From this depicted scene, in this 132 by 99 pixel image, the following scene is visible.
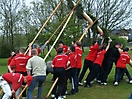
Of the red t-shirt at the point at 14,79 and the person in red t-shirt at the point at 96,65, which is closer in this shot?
the red t-shirt at the point at 14,79

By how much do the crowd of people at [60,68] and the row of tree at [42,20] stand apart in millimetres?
16085

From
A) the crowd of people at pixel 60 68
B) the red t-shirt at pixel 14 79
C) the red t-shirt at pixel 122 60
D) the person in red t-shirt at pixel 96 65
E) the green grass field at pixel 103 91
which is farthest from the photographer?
the red t-shirt at pixel 122 60

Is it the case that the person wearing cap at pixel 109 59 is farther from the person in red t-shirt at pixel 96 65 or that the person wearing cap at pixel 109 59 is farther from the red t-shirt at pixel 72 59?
the red t-shirt at pixel 72 59

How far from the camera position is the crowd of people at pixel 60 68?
668 centimetres

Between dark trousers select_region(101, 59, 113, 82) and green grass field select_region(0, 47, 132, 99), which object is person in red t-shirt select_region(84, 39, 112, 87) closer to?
green grass field select_region(0, 47, 132, 99)

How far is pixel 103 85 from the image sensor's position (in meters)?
11.1

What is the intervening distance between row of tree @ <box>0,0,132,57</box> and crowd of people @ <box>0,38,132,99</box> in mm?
16085

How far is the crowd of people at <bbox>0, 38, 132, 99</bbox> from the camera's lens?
6684 millimetres

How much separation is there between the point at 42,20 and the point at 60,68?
76.1 ft

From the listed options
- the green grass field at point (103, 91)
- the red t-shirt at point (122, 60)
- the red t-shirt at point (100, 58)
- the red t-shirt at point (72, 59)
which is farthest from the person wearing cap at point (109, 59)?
the red t-shirt at point (72, 59)

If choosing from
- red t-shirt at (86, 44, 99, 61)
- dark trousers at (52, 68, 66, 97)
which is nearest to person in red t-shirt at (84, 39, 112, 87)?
red t-shirt at (86, 44, 99, 61)

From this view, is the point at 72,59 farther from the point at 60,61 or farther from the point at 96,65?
the point at 96,65

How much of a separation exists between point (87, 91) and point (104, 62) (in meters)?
1.90

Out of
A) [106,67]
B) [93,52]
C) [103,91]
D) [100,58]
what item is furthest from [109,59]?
[103,91]
